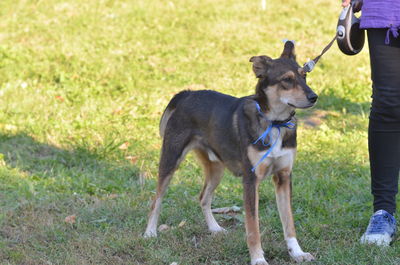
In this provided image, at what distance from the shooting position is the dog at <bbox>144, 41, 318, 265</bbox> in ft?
12.7

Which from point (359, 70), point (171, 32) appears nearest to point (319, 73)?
point (359, 70)

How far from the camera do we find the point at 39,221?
15.7ft

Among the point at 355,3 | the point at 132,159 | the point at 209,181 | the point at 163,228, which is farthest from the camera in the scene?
the point at 132,159

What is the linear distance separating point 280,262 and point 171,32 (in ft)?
23.9

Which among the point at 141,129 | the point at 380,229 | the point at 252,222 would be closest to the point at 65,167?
the point at 141,129

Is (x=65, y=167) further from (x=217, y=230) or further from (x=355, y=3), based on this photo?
(x=355, y=3)

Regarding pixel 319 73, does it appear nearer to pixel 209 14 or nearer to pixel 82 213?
pixel 209 14

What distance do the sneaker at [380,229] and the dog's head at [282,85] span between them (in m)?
0.98

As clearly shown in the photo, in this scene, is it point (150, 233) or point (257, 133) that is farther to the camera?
point (150, 233)

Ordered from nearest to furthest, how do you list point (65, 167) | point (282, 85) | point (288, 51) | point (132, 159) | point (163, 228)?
point (282, 85) < point (288, 51) < point (163, 228) < point (65, 167) < point (132, 159)

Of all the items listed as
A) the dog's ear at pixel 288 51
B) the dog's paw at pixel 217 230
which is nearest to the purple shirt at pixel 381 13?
the dog's ear at pixel 288 51

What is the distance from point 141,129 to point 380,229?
3.50 meters

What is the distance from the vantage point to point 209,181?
15.7 ft

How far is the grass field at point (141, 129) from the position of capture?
4.31 m
